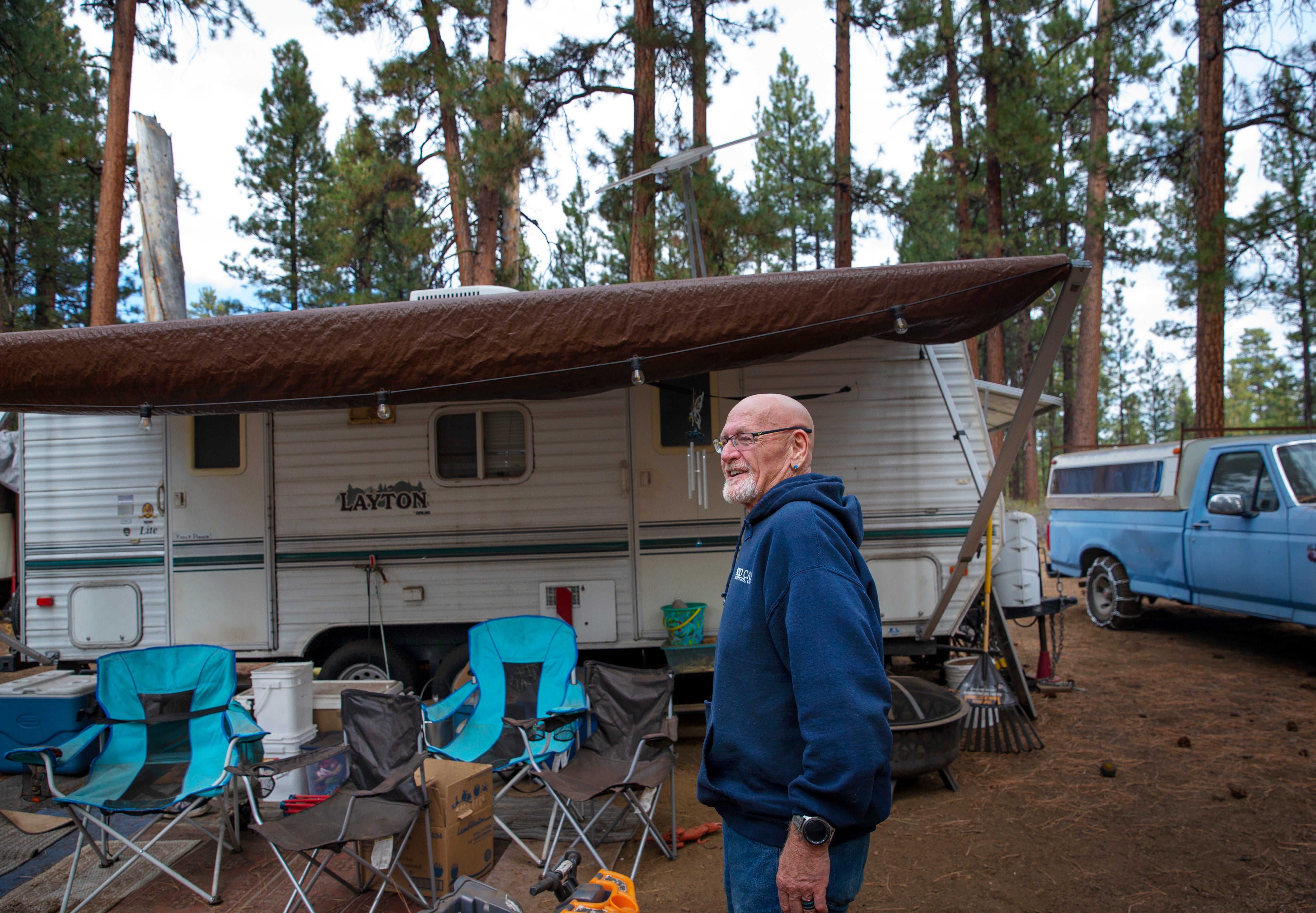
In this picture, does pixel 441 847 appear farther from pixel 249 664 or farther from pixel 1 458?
pixel 1 458

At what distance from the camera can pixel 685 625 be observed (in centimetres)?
527

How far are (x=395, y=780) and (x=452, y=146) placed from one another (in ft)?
37.4

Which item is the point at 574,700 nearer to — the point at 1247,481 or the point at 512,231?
the point at 1247,481

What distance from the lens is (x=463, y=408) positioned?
5.55 m

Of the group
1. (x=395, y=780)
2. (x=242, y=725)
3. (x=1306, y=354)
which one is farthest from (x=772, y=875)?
(x=1306, y=354)

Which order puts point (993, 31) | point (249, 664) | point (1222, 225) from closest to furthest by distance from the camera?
point (249, 664) → point (1222, 225) → point (993, 31)

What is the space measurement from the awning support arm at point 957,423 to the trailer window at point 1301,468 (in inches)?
119

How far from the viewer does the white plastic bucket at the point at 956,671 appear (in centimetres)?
546

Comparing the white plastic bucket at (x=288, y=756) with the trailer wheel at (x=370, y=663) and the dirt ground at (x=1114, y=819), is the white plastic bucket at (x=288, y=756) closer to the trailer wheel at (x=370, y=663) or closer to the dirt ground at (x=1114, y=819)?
the trailer wheel at (x=370, y=663)

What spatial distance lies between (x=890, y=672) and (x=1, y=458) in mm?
6889

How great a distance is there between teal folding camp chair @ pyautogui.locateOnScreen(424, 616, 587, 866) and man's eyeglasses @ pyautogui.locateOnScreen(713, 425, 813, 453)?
268cm

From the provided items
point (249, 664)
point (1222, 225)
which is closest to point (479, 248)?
point (249, 664)

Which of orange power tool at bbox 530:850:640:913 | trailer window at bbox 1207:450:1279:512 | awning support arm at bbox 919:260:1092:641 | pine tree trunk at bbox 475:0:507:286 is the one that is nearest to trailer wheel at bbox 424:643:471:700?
awning support arm at bbox 919:260:1092:641

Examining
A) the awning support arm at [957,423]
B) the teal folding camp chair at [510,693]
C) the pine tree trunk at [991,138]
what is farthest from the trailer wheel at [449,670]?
the pine tree trunk at [991,138]
